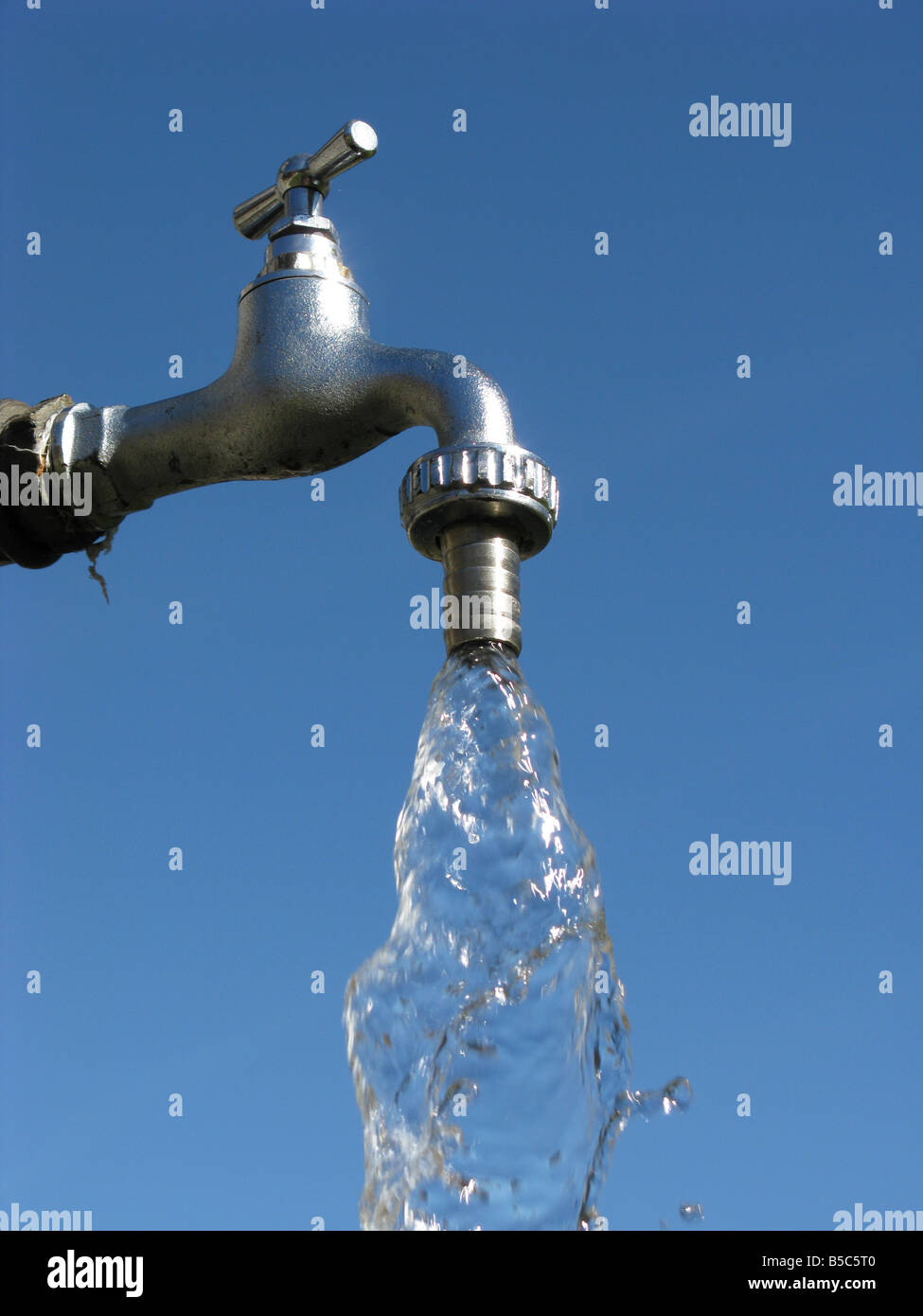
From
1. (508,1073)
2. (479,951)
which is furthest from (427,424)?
(508,1073)

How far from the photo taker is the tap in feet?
4.98

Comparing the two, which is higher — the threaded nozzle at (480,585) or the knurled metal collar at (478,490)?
the knurled metal collar at (478,490)

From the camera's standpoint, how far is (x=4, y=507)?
65.7 inches

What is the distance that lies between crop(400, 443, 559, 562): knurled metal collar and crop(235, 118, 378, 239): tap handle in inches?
16.2

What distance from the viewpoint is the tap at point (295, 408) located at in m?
1.52

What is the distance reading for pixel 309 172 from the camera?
171cm

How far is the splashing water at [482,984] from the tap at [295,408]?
183mm

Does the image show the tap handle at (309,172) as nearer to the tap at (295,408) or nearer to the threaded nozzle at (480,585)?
the tap at (295,408)

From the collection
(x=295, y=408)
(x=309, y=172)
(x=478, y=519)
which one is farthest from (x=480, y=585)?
(x=309, y=172)

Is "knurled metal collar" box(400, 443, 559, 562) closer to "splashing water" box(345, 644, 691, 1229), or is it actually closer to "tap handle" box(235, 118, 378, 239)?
"splashing water" box(345, 644, 691, 1229)

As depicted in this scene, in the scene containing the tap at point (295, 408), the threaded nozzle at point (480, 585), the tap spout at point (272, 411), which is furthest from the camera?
the tap spout at point (272, 411)

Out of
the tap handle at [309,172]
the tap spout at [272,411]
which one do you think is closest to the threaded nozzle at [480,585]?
the tap spout at [272,411]

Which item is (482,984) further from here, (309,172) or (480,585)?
(309,172)
